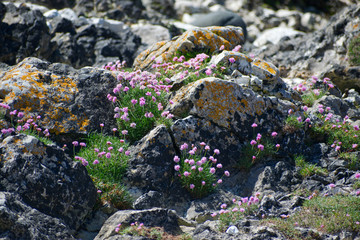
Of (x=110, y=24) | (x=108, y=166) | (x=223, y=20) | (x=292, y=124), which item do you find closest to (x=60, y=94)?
(x=108, y=166)

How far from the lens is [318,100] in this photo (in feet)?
34.0

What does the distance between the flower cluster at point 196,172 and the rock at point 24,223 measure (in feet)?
7.79

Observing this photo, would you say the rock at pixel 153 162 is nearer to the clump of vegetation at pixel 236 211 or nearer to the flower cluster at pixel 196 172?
the flower cluster at pixel 196 172

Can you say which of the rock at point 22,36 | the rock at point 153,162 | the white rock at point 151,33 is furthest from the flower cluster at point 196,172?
the white rock at point 151,33

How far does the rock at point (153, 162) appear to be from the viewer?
7824 millimetres

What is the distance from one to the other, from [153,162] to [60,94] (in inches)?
97.6

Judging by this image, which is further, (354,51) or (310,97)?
(354,51)

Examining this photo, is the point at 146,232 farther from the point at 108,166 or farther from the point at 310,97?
the point at 310,97

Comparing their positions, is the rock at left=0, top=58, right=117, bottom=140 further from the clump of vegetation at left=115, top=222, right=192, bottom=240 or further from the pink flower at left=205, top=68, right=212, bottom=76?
the clump of vegetation at left=115, top=222, right=192, bottom=240

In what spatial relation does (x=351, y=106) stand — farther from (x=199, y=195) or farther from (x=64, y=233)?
(x=64, y=233)

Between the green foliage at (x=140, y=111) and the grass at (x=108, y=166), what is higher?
the green foliage at (x=140, y=111)

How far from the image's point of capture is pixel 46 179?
6633mm

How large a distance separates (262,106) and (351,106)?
346 centimetres

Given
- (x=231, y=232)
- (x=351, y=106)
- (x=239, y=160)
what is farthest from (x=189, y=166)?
(x=351, y=106)
